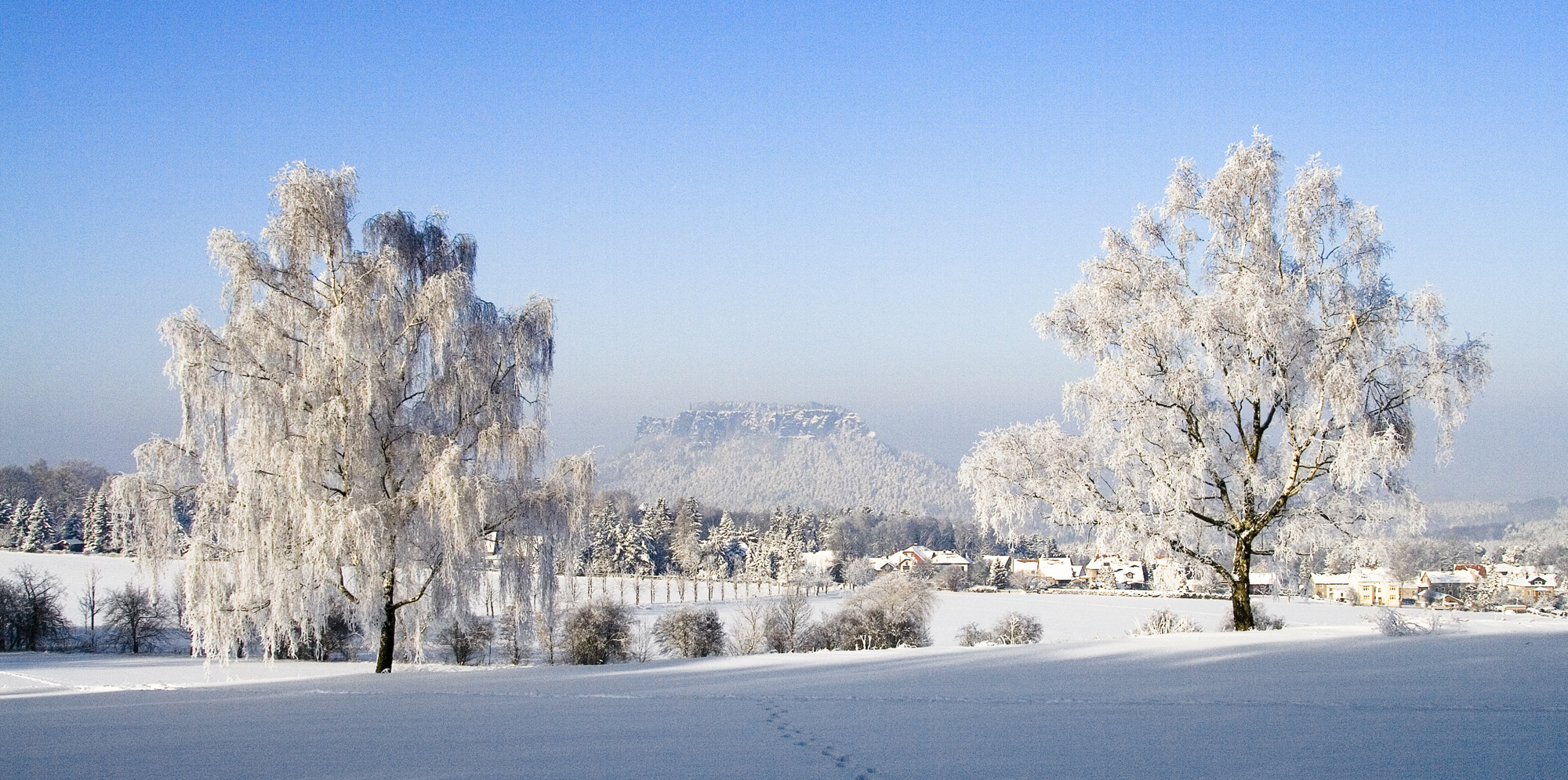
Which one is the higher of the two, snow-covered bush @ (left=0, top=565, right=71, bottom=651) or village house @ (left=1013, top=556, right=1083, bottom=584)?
snow-covered bush @ (left=0, top=565, right=71, bottom=651)

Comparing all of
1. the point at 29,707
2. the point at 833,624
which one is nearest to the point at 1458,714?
the point at 29,707

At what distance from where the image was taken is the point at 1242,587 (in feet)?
60.9

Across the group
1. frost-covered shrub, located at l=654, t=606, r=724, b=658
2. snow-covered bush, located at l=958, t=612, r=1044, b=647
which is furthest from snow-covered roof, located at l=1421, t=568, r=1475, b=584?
frost-covered shrub, located at l=654, t=606, r=724, b=658

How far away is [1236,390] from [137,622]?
111 feet

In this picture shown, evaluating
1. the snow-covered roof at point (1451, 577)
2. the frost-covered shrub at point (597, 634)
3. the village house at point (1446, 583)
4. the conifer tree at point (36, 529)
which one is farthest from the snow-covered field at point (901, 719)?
the conifer tree at point (36, 529)

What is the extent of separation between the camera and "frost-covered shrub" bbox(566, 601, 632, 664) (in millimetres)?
27547

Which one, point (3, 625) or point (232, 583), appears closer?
point (232, 583)

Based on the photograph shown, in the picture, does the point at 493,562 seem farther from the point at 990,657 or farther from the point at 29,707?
the point at 990,657

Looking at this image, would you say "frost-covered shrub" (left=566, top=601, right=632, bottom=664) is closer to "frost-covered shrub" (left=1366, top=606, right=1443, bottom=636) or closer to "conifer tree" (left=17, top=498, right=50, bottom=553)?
"frost-covered shrub" (left=1366, top=606, right=1443, bottom=636)

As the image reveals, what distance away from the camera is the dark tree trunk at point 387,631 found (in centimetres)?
1770

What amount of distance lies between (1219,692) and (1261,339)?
896 centimetres

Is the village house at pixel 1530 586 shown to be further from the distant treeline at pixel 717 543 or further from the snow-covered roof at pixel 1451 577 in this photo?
A: the distant treeline at pixel 717 543

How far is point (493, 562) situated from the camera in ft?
58.3

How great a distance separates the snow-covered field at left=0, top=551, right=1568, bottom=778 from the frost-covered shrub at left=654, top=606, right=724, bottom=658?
1628 cm
